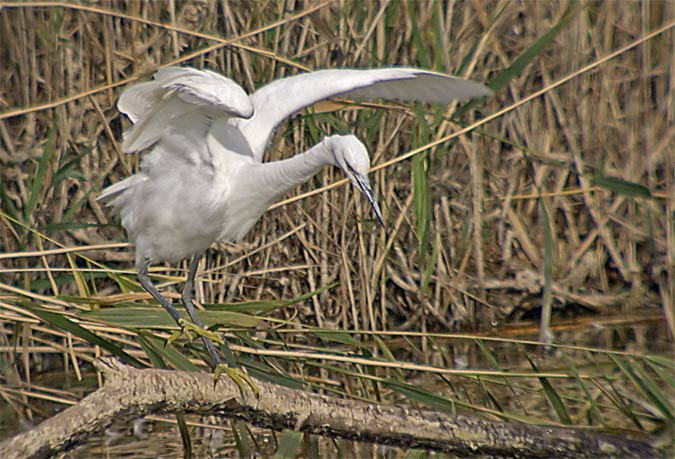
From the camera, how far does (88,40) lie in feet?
10.1

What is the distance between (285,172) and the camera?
2.18 meters

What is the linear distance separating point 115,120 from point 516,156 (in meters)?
1.54

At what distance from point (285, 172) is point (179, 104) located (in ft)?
1.05

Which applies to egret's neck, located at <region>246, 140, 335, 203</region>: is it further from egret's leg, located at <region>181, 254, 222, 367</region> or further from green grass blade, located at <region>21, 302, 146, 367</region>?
green grass blade, located at <region>21, 302, 146, 367</region>

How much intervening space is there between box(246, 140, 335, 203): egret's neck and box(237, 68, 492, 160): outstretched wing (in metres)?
0.16

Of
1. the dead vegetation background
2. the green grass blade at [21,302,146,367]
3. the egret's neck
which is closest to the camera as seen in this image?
the green grass blade at [21,302,146,367]

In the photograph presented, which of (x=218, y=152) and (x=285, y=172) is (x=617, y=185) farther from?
(x=218, y=152)

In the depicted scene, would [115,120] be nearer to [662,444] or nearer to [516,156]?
[516,156]

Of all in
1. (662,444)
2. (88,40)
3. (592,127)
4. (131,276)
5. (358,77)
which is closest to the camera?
(662,444)

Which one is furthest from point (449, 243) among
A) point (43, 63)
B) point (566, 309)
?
point (43, 63)

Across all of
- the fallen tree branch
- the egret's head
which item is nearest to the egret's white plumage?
the egret's head

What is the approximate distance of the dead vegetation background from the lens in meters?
2.99

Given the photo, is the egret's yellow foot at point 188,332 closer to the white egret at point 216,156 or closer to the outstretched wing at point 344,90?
the white egret at point 216,156

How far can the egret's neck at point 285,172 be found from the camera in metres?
2.14
